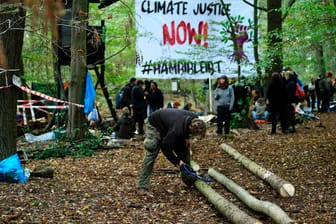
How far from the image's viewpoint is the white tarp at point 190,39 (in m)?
16.4

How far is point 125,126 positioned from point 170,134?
7.55 metres

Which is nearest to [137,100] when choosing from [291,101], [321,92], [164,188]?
[291,101]

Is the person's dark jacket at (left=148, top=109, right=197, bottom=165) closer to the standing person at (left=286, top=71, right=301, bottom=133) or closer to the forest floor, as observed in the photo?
the forest floor

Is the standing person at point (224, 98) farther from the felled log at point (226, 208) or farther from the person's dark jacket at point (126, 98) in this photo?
the felled log at point (226, 208)

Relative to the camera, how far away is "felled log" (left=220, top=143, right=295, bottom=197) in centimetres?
733

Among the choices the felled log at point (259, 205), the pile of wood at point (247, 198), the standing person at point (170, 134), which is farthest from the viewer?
the standing person at point (170, 134)

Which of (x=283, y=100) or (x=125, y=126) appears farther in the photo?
(x=125, y=126)

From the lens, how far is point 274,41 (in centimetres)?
1239

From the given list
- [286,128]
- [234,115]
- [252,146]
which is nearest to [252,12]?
[234,115]

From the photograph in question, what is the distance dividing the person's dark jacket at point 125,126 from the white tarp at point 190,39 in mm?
1990

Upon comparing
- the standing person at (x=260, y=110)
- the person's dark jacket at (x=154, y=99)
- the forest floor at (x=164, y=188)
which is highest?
the person's dark jacket at (x=154, y=99)

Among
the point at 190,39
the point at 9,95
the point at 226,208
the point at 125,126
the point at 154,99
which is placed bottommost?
the point at 226,208

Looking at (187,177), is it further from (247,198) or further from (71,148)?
(71,148)

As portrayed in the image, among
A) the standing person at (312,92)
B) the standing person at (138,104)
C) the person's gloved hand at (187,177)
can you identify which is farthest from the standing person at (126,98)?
the person's gloved hand at (187,177)
